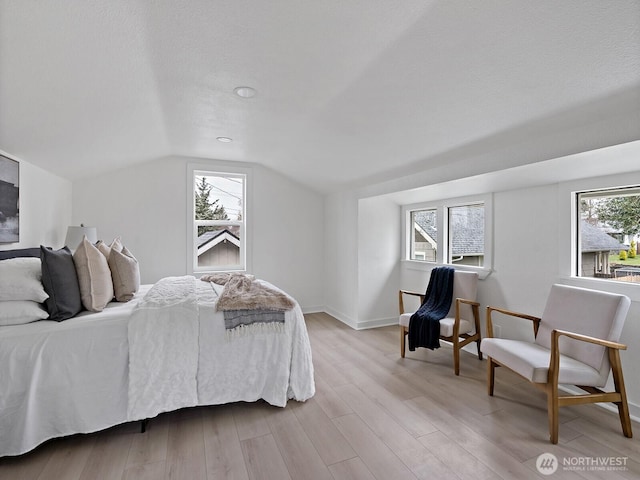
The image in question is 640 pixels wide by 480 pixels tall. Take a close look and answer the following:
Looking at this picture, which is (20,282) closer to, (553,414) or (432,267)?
(553,414)

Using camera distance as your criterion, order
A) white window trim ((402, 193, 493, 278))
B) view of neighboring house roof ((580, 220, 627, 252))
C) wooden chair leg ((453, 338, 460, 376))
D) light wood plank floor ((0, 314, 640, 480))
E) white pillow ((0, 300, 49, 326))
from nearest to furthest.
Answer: light wood plank floor ((0, 314, 640, 480)) < white pillow ((0, 300, 49, 326)) < view of neighboring house roof ((580, 220, 627, 252)) < wooden chair leg ((453, 338, 460, 376)) < white window trim ((402, 193, 493, 278))

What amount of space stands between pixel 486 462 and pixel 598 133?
2039 millimetres

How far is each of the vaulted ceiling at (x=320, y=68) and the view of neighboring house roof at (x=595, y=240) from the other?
112 cm

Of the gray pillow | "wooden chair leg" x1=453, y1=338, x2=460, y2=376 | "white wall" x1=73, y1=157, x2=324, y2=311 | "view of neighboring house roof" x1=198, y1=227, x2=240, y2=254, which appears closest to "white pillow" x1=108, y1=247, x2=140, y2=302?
the gray pillow

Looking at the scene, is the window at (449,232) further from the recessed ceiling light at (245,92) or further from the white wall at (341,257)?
the recessed ceiling light at (245,92)

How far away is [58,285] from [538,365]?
10.2 ft

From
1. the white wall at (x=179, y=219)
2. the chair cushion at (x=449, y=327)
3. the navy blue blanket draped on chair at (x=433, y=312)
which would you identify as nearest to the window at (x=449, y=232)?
the navy blue blanket draped on chair at (x=433, y=312)

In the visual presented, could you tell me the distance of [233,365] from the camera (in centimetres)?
229

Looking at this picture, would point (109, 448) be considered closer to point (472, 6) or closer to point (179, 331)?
point (179, 331)

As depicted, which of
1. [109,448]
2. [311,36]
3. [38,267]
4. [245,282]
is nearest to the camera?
[311,36]

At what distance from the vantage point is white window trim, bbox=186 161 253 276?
4.51 meters

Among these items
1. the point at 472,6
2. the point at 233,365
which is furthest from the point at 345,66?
the point at 233,365

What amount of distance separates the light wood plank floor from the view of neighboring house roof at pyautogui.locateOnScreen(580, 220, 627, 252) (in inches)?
49.2

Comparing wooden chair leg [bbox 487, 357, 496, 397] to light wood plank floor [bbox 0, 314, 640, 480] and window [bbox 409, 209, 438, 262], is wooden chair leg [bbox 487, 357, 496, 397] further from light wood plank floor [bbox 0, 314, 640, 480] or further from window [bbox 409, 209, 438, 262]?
window [bbox 409, 209, 438, 262]
